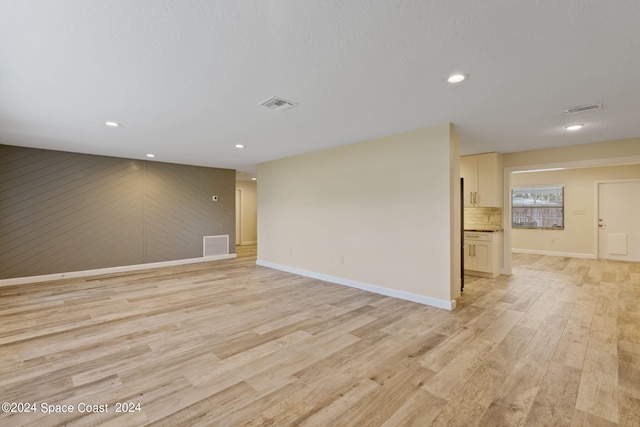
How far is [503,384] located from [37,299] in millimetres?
6090

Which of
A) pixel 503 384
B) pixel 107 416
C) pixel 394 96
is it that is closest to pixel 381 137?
pixel 394 96

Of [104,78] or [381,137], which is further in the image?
[381,137]

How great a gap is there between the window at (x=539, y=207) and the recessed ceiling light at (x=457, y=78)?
7.76 m

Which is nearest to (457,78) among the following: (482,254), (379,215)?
(379,215)

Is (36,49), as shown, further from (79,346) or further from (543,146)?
(543,146)

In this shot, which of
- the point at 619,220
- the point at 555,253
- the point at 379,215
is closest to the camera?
the point at 379,215

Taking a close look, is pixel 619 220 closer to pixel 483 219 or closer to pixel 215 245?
pixel 483 219

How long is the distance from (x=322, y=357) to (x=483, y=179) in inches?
198

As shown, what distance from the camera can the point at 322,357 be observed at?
2619mm

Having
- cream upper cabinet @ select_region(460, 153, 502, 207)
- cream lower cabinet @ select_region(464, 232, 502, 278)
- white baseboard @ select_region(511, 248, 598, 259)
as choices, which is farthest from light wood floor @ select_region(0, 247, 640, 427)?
white baseboard @ select_region(511, 248, 598, 259)

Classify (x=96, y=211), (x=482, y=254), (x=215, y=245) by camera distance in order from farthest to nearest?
1. (x=215, y=245)
2. (x=96, y=211)
3. (x=482, y=254)

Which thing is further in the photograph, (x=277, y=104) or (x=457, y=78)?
(x=277, y=104)

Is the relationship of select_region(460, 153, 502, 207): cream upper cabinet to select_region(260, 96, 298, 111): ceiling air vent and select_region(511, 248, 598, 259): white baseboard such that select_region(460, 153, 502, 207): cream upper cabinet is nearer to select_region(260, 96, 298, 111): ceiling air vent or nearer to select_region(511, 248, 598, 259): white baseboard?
select_region(511, 248, 598, 259): white baseboard

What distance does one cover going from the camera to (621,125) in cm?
384
